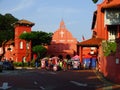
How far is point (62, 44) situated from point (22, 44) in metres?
11.7

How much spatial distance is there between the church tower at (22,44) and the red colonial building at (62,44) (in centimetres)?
826

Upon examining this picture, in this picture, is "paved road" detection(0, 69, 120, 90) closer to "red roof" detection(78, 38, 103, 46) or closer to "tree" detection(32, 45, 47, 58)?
"red roof" detection(78, 38, 103, 46)

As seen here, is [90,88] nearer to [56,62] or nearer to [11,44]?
[56,62]

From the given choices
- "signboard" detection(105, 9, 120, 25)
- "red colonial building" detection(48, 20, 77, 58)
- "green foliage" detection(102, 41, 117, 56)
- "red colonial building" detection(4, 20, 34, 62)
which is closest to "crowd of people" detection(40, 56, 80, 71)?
"signboard" detection(105, 9, 120, 25)

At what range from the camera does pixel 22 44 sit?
101062mm

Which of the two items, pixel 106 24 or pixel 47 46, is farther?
pixel 47 46

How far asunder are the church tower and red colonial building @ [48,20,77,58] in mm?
8259

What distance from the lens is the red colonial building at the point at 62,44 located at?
107m

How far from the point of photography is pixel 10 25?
11294 cm

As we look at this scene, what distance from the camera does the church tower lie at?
9950 cm

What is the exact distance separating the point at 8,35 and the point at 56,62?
52363 mm

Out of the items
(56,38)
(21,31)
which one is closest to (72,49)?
(56,38)

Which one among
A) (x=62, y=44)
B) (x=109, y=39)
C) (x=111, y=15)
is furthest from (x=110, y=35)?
(x=62, y=44)

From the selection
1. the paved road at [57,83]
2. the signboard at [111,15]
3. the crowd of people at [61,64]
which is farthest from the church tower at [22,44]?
the paved road at [57,83]
